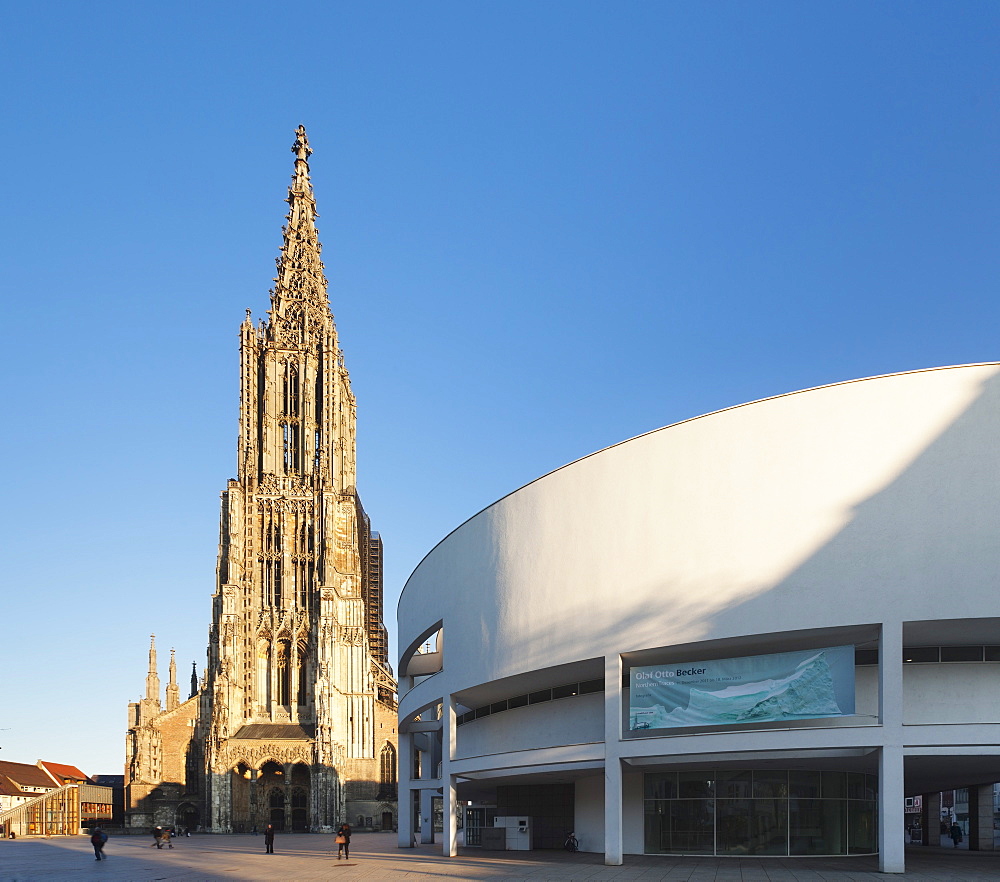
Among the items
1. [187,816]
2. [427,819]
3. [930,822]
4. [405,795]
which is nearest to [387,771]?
[187,816]

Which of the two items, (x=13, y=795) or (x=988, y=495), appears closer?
(x=988, y=495)

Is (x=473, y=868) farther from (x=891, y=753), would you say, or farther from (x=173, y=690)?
(x=173, y=690)

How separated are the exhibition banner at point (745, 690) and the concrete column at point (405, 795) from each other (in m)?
18.1

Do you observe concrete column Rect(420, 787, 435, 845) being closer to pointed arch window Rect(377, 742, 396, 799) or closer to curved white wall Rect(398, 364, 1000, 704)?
curved white wall Rect(398, 364, 1000, 704)

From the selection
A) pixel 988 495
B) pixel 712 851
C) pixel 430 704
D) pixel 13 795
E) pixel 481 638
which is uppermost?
pixel 988 495

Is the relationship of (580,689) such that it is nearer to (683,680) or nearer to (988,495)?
(683,680)

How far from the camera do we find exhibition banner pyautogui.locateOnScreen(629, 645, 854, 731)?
28906 mm

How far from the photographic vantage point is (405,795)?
46.7m

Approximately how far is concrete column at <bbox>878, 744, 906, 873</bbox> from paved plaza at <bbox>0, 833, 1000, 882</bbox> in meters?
0.51

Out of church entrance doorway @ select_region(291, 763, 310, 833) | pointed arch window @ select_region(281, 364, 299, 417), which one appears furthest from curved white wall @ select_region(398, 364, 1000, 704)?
pointed arch window @ select_region(281, 364, 299, 417)

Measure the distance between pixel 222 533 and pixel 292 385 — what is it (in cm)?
1433

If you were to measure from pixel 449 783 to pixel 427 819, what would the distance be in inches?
501

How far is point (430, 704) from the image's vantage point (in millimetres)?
43469

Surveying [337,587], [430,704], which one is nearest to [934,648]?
[430,704]
